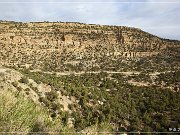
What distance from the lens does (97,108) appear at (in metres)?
29.0

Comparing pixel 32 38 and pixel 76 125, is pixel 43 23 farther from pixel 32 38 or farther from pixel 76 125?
pixel 76 125

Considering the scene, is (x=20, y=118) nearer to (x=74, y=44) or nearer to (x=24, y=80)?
(x=24, y=80)

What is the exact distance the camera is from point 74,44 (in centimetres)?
8612

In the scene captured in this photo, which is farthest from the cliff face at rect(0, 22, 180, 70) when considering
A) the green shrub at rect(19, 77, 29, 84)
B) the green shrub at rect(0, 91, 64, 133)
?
the green shrub at rect(0, 91, 64, 133)

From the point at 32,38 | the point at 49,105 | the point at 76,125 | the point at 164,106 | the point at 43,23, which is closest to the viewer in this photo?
the point at 76,125

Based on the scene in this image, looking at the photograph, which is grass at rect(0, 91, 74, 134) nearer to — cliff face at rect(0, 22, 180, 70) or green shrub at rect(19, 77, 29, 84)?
green shrub at rect(19, 77, 29, 84)

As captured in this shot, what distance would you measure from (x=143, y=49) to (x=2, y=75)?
207 ft

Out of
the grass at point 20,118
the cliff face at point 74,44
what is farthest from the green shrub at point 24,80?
the cliff face at point 74,44

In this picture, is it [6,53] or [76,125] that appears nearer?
[76,125]

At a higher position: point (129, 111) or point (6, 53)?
point (6, 53)

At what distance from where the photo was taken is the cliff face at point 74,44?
242 ft

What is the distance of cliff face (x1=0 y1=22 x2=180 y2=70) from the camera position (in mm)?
73812

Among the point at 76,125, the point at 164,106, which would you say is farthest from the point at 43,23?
the point at 76,125

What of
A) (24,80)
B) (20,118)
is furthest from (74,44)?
(20,118)
